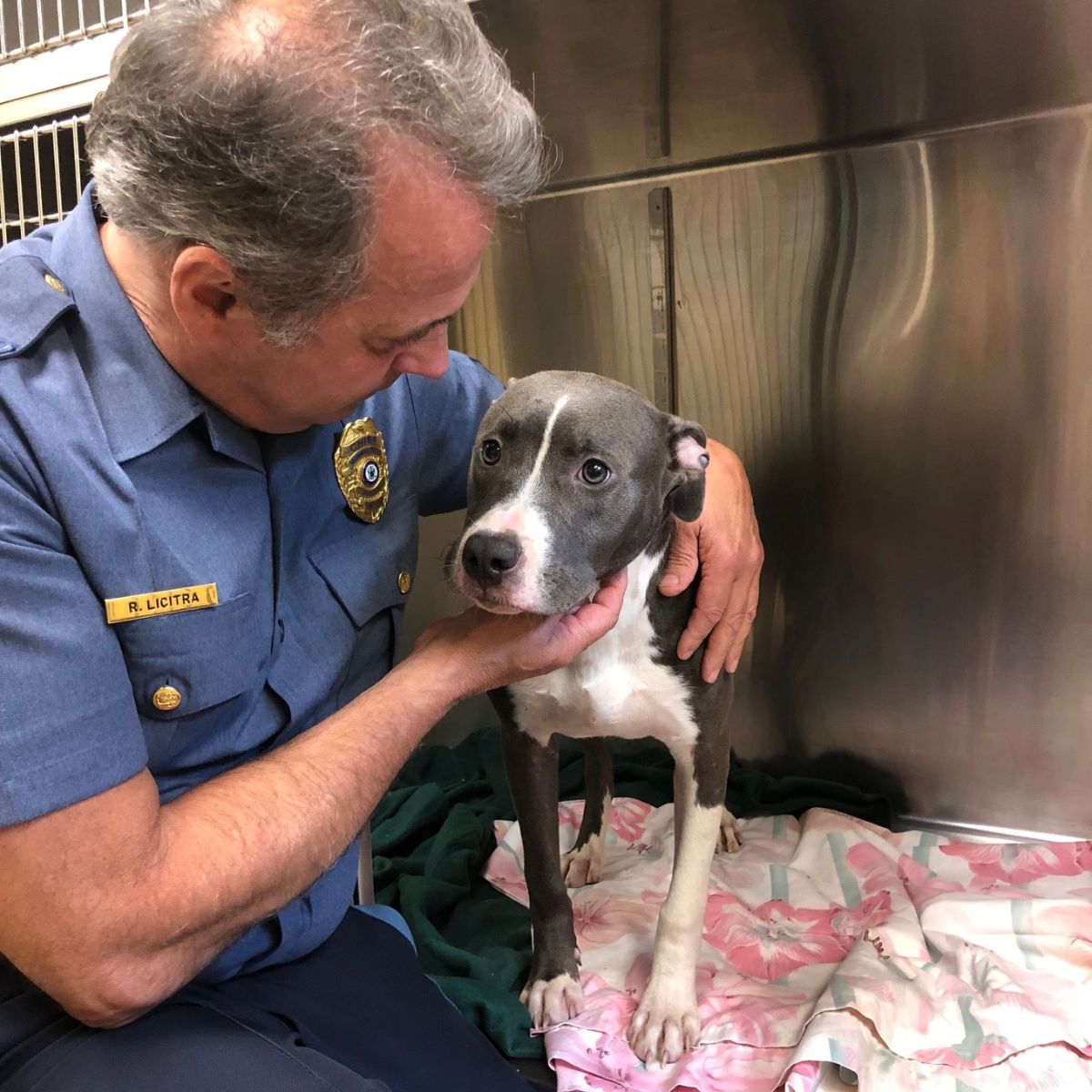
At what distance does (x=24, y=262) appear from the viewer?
109 cm

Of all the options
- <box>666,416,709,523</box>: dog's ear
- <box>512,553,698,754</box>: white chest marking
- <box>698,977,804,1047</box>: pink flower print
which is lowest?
<box>698,977,804,1047</box>: pink flower print

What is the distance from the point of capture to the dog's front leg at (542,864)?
1565 mm

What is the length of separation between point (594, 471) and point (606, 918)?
0.88 meters

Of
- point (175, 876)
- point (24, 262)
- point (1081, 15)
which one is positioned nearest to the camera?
point (175, 876)

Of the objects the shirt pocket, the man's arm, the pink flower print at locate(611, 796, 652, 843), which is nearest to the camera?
the man's arm

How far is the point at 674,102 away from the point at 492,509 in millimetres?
1091

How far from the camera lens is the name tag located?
39.6 inches

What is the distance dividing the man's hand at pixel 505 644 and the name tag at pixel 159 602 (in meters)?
0.27

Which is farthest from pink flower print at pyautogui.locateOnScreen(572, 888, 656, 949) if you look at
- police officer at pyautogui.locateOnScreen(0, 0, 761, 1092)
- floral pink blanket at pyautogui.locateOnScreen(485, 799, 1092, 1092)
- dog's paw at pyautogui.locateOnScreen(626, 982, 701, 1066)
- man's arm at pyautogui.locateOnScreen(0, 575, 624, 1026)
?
man's arm at pyautogui.locateOnScreen(0, 575, 624, 1026)

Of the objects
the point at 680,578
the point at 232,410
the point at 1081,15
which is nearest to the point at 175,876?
the point at 232,410

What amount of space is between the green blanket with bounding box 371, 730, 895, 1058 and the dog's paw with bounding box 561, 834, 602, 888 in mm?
121

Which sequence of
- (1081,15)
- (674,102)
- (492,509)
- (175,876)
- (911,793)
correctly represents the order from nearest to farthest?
(175,876), (492,509), (1081,15), (674,102), (911,793)

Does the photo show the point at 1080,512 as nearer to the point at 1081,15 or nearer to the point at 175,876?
the point at 1081,15

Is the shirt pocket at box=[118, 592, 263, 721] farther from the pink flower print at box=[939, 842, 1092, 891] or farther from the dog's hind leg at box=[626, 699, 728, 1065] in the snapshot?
the pink flower print at box=[939, 842, 1092, 891]
